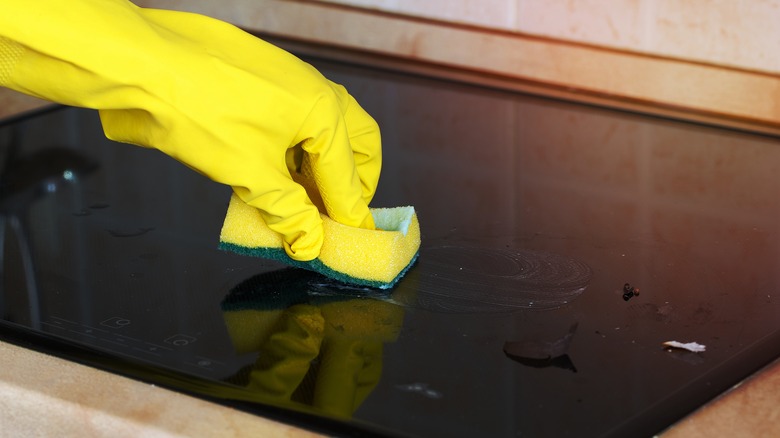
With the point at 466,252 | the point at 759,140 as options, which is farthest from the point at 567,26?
the point at 466,252

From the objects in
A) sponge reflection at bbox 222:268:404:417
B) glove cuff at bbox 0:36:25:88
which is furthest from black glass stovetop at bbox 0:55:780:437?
glove cuff at bbox 0:36:25:88

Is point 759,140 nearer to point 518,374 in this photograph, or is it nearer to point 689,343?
point 689,343

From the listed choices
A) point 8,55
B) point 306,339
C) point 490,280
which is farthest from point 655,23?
point 8,55

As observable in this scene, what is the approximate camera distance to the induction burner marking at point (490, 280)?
35.2 inches

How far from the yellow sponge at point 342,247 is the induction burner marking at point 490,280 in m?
0.03

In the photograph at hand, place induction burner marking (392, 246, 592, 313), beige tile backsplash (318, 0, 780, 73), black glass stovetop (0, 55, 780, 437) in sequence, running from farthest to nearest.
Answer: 1. beige tile backsplash (318, 0, 780, 73)
2. induction burner marking (392, 246, 592, 313)
3. black glass stovetop (0, 55, 780, 437)

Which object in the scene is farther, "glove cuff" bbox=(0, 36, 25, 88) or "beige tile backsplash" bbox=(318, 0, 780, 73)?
"beige tile backsplash" bbox=(318, 0, 780, 73)

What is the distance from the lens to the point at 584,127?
4.25 ft

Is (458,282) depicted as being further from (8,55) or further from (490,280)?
(8,55)

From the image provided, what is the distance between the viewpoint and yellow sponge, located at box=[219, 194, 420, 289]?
0.90 m

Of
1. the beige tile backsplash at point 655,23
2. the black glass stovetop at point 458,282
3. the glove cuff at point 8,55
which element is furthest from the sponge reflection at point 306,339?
the beige tile backsplash at point 655,23

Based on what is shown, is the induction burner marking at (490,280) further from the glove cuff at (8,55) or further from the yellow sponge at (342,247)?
the glove cuff at (8,55)

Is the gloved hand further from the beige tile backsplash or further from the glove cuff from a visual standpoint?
the beige tile backsplash

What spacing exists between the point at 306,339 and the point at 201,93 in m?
0.21
